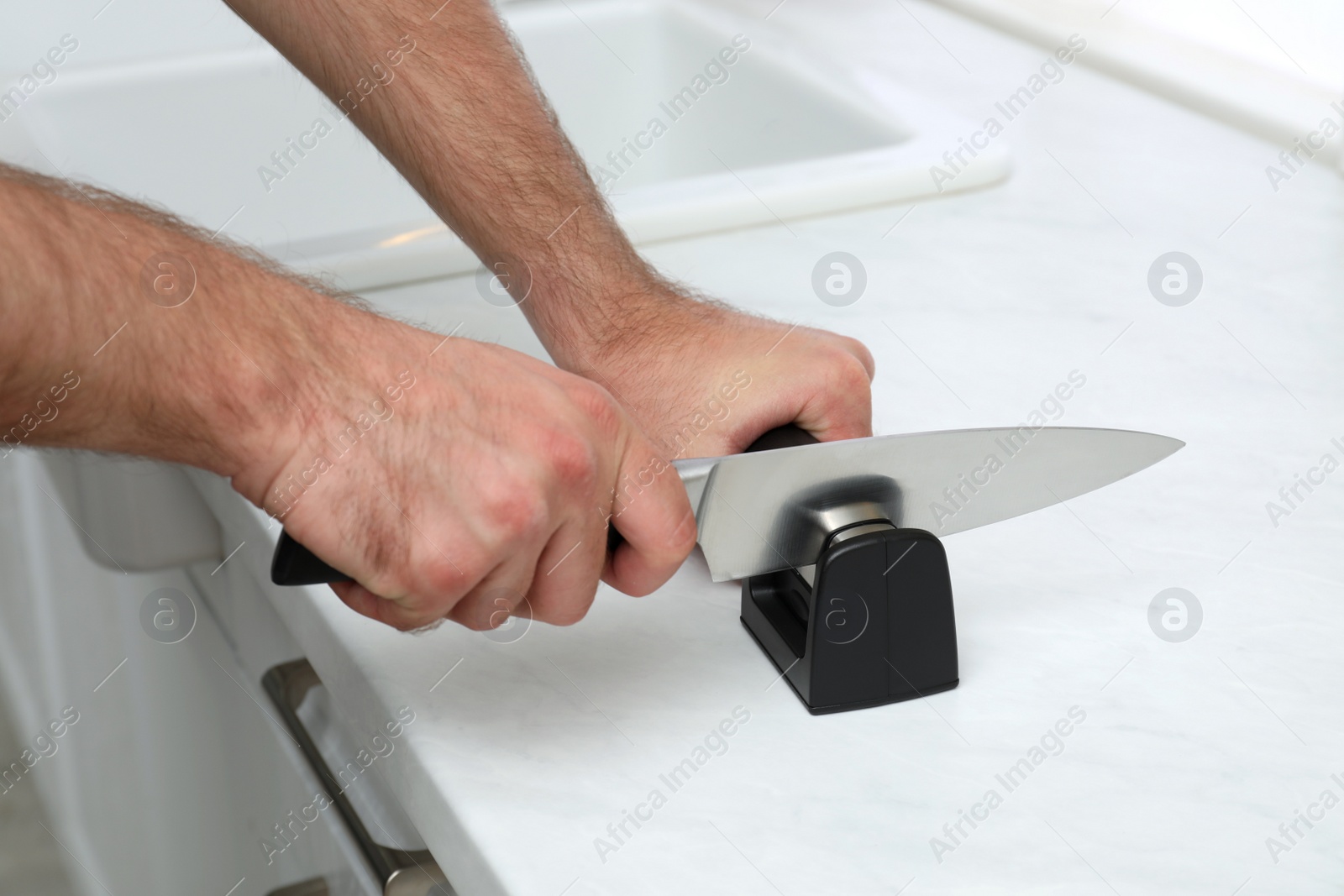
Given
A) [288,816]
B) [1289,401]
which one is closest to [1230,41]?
[1289,401]

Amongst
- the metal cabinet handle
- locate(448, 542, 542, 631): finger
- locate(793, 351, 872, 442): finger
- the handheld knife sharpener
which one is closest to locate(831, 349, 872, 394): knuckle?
locate(793, 351, 872, 442): finger

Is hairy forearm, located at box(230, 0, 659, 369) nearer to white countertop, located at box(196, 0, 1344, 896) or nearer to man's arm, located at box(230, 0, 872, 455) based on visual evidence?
man's arm, located at box(230, 0, 872, 455)

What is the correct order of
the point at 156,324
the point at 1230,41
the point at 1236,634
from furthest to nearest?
the point at 1230,41, the point at 1236,634, the point at 156,324

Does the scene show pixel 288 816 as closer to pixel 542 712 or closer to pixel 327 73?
pixel 542 712

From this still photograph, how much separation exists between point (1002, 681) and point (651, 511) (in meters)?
0.18

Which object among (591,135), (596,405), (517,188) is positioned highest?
(591,135)

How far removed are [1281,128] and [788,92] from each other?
457mm

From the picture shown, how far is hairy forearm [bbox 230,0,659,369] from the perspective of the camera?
2.44 feet

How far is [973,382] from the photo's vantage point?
2.65ft

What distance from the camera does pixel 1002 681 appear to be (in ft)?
1.89

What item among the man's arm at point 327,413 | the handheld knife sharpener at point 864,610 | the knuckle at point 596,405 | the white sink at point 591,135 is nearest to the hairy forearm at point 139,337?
the man's arm at point 327,413

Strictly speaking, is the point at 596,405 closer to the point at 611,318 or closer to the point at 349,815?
the point at 611,318

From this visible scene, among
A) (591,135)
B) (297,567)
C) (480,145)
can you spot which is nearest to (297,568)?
(297,567)

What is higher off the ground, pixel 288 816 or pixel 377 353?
pixel 377 353
